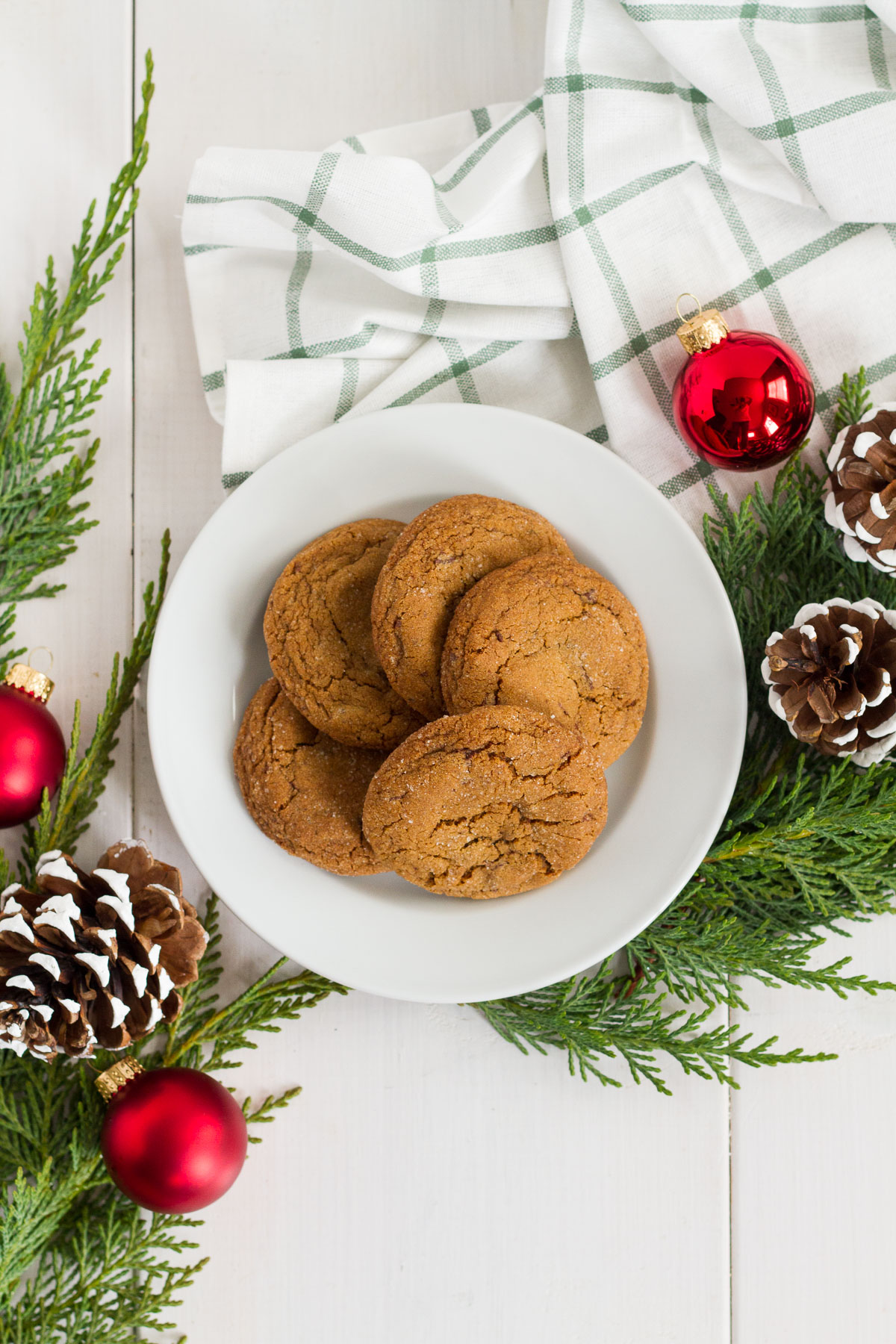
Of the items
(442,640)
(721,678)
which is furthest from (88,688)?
(721,678)

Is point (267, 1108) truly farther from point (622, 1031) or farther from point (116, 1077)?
point (622, 1031)

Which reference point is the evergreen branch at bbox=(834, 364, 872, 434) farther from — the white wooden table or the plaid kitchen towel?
the white wooden table

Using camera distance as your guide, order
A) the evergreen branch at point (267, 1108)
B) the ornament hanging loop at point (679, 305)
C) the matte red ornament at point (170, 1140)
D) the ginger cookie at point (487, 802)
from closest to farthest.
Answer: the ginger cookie at point (487, 802), the matte red ornament at point (170, 1140), the ornament hanging loop at point (679, 305), the evergreen branch at point (267, 1108)

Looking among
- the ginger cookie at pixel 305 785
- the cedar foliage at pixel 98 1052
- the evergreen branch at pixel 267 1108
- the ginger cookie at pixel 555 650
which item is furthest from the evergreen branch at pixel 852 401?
the evergreen branch at pixel 267 1108

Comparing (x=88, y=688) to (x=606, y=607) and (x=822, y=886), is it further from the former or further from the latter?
(x=822, y=886)

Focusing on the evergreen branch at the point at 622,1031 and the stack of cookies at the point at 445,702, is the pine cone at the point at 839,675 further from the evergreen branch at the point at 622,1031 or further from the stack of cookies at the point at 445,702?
the evergreen branch at the point at 622,1031

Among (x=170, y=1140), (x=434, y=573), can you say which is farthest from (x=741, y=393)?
(x=170, y=1140)

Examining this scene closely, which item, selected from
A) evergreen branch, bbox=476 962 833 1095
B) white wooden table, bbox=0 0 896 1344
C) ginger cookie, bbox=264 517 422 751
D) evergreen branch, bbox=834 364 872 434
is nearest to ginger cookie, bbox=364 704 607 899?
ginger cookie, bbox=264 517 422 751
